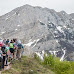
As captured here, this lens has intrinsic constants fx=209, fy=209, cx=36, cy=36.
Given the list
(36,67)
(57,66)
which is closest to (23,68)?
(36,67)

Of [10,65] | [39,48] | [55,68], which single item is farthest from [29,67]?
[39,48]

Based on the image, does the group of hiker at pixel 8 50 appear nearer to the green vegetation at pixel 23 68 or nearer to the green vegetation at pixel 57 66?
the green vegetation at pixel 23 68

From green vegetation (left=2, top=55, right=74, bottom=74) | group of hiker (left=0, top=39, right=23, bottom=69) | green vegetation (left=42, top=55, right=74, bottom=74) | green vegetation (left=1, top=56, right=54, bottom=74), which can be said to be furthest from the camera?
green vegetation (left=42, top=55, right=74, bottom=74)

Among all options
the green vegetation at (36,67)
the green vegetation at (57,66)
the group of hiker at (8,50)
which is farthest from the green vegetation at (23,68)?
the green vegetation at (57,66)

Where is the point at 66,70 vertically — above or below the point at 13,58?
below

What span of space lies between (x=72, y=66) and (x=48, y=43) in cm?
17022

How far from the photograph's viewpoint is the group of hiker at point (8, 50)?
1672 centimetres

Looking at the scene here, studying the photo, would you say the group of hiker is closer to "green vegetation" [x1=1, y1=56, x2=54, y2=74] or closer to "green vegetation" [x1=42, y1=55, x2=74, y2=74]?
"green vegetation" [x1=1, y1=56, x2=54, y2=74]

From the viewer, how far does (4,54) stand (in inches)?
654

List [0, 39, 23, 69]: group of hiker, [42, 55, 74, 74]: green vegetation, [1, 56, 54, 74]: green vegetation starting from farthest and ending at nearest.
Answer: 1. [42, 55, 74, 74]: green vegetation
2. [1, 56, 54, 74]: green vegetation
3. [0, 39, 23, 69]: group of hiker

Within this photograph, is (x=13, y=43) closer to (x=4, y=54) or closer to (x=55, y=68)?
(x=4, y=54)

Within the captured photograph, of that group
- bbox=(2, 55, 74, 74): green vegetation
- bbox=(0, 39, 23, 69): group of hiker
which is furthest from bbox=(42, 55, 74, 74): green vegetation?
bbox=(0, 39, 23, 69): group of hiker

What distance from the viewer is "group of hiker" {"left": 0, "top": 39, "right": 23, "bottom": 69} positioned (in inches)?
658

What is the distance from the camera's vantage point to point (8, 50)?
18500 mm
